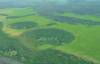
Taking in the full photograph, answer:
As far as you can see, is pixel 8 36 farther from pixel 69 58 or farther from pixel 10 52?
Result: pixel 69 58

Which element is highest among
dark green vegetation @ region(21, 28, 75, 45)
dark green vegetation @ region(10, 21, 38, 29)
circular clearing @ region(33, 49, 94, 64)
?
circular clearing @ region(33, 49, 94, 64)

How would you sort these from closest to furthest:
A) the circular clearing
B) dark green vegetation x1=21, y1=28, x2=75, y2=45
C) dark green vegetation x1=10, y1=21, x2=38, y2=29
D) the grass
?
1. the circular clearing
2. the grass
3. dark green vegetation x1=21, y1=28, x2=75, y2=45
4. dark green vegetation x1=10, y1=21, x2=38, y2=29

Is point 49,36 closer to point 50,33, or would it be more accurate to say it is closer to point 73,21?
point 50,33

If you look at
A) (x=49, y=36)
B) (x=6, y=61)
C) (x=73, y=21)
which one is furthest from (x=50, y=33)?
(x=6, y=61)

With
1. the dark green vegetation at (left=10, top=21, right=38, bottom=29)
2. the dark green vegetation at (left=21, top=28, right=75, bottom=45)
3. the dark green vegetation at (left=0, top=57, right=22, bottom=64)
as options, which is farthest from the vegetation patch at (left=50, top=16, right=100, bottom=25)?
the dark green vegetation at (left=0, top=57, right=22, bottom=64)

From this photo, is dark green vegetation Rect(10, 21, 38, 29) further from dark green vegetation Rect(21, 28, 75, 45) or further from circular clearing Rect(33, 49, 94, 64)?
circular clearing Rect(33, 49, 94, 64)

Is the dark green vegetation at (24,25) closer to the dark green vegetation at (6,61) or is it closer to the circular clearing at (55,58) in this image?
the circular clearing at (55,58)
